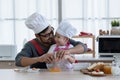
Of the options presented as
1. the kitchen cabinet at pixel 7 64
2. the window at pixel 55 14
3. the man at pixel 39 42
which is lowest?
the kitchen cabinet at pixel 7 64

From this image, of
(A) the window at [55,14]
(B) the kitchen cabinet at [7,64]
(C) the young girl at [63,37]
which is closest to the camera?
(C) the young girl at [63,37]

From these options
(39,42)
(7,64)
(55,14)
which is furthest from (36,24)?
(55,14)

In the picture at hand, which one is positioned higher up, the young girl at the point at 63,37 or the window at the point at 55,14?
the window at the point at 55,14

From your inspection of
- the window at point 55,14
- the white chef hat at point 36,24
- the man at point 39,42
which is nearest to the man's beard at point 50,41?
the man at point 39,42

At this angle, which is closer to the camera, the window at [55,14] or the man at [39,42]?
the man at [39,42]

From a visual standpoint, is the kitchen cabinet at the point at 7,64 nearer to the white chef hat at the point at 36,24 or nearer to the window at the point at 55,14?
the window at the point at 55,14

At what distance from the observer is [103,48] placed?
3672mm

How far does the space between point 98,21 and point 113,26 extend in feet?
1.15

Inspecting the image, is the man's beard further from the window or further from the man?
the window

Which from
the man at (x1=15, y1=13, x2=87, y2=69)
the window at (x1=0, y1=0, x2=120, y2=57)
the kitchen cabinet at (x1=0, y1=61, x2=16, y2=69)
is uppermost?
the window at (x1=0, y1=0, x2=120, y2=57)

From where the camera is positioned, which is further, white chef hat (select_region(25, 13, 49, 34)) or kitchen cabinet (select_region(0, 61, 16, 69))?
kitchen cabinet (select_region(0, 61, 16, 69))

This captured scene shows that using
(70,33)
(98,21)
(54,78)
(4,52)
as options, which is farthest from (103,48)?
(54,78)

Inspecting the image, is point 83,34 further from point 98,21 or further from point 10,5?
point 10,5

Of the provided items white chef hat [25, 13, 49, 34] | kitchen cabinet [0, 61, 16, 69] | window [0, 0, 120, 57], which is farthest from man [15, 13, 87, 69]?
window [0, 0, 120, 57]
